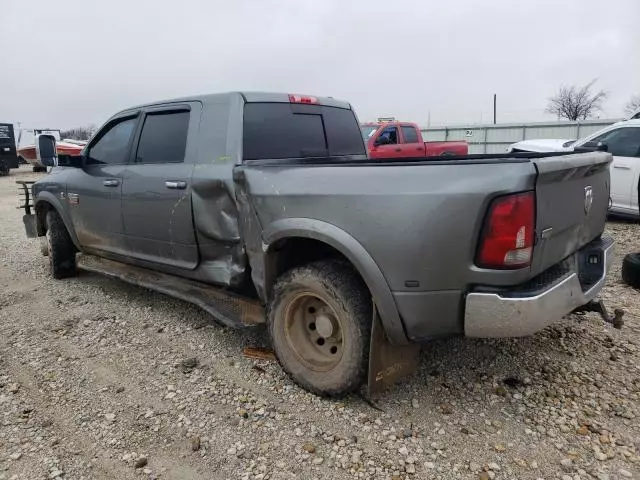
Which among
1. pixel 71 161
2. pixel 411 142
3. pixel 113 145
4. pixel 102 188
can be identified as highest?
pixel 411 142

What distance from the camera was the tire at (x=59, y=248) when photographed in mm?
5523

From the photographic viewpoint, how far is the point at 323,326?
116 inches

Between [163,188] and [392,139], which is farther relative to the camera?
[392,139]

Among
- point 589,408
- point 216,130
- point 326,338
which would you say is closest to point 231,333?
point 326,338

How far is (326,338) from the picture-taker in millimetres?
2998

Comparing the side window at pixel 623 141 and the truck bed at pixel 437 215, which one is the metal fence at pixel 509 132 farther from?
the truck bed at pixel 437 215

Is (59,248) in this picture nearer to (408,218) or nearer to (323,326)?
(323,326)

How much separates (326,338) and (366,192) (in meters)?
0.98

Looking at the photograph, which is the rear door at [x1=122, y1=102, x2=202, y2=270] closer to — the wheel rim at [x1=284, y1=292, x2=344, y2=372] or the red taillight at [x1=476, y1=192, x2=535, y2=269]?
the wheel rim at [x1=284, y1=292, x2=344, y2=372]

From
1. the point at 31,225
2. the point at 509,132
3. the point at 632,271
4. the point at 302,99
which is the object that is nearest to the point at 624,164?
the point at 632,271

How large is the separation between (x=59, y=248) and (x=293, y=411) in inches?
155

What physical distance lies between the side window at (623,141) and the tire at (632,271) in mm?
3698

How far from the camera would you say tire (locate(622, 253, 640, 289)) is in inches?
183

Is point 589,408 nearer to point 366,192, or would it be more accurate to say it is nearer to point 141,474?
point 366,192
